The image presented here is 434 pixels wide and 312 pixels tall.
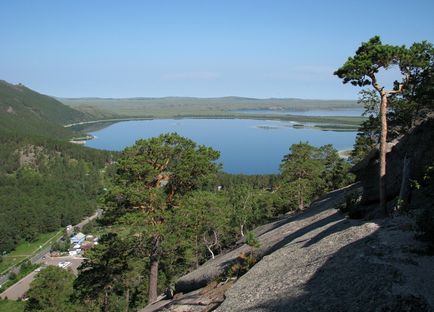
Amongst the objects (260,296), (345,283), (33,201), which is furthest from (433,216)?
(33,201)

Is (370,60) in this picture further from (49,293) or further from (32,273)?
(32,273)

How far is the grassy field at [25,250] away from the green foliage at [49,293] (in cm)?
6459

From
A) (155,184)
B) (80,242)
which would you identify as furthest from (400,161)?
(80,242)

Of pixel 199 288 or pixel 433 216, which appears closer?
pixel 433 216

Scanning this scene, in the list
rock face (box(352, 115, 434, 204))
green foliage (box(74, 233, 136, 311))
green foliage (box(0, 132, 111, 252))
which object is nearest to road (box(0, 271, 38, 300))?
green foliage (box(0, 132, 111, 252))

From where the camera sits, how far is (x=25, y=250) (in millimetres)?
125500

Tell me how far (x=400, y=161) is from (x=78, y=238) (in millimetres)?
122631

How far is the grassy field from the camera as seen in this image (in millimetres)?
111938

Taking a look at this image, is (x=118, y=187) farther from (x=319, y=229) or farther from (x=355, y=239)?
(x=355, y=239)

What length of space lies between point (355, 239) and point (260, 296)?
4.90m

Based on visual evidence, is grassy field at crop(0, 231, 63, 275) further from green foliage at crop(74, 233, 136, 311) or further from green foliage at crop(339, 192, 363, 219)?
green foliage at crop(339, 192, 363, 219)

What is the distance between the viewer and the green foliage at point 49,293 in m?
48.5

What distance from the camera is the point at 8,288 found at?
87.6m

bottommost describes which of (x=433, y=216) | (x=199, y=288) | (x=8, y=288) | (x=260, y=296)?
(x=8, y=288)
